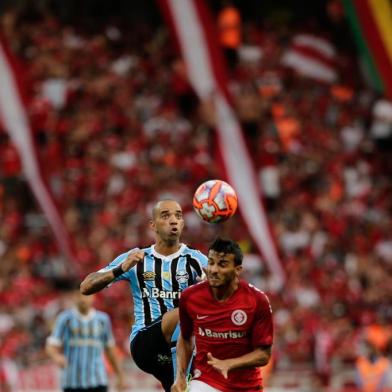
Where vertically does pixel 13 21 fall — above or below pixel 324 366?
above

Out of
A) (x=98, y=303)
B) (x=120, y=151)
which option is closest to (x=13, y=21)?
(x=120, y=151)

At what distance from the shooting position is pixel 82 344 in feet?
44.4

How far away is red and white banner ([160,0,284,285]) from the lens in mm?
19062

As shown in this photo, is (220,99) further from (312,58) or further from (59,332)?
(59,332)

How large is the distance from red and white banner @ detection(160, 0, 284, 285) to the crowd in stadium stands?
0.56 meters

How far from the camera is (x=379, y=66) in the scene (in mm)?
20875

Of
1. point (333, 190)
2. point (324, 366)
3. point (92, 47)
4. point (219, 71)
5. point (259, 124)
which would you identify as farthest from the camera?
point (92, 47)

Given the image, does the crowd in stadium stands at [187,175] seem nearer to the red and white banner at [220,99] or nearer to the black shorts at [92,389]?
the red and white banner at [220,99]

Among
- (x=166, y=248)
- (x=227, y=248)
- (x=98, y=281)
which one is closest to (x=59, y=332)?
(x=166, y=248)

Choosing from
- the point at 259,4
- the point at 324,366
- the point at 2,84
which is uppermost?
the point at 259,4

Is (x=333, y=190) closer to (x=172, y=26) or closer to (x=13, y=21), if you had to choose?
(x=172, y=26)

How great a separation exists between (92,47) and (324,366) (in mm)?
10362

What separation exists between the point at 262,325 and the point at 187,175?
523 inches

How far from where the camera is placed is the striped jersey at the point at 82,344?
13.4 metres
